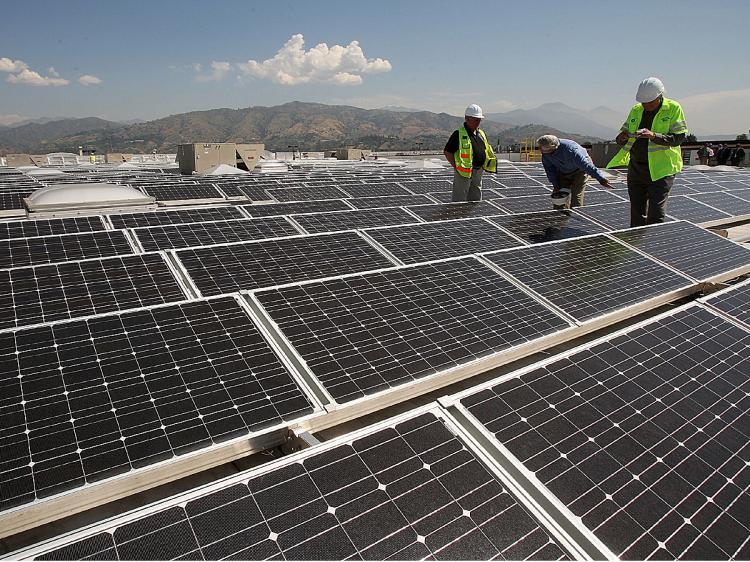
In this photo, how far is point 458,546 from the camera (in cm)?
234

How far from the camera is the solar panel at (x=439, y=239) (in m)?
6.96

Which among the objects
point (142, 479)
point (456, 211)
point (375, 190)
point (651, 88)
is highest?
point (651, 88)

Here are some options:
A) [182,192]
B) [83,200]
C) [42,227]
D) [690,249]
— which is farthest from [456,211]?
[182,192]

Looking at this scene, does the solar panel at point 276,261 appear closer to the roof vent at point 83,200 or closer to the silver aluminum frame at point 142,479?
the silver aluminum frame at point 142,479

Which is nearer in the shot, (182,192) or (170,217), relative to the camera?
(170,217)

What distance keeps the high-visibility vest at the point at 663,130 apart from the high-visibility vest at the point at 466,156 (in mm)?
3262

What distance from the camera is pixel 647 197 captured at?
956cm

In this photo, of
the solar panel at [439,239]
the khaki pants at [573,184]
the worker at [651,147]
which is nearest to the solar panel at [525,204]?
the khaki pants at [573,184]

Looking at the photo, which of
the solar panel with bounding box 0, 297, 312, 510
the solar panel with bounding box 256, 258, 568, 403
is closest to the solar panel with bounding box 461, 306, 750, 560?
the solar panel with bounding box 256, 258, 568, 403

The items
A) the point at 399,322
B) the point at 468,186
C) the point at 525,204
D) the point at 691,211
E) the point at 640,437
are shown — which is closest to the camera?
the point at 640,437

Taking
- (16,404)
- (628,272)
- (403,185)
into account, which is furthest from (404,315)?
(403,185)

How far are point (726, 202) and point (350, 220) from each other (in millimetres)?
11511

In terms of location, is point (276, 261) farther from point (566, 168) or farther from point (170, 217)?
point (566, 168)

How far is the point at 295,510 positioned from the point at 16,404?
80.5 inches
